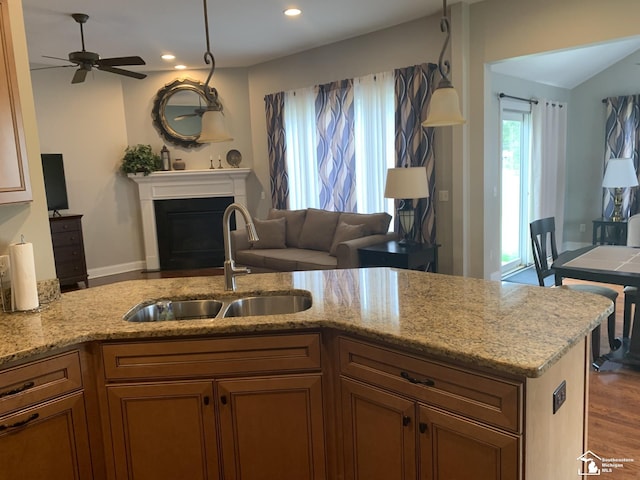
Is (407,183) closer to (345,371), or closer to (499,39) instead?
(499,39)

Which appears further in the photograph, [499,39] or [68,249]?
[68,249]

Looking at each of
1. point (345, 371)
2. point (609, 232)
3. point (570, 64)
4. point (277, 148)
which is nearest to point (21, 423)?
point (345, 371)

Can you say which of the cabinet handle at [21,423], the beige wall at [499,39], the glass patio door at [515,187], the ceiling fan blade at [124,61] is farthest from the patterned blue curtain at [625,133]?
the cabinet handle at [21,423]

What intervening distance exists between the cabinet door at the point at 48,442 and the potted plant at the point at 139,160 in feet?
18.4

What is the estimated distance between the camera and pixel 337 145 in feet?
19.7

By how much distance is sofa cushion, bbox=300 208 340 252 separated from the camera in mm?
5652

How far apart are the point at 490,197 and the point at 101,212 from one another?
5.24 meters

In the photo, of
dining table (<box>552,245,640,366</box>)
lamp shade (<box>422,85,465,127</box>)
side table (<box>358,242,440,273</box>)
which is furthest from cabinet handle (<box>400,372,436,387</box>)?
side table (<box>358,242,440,273</box>)

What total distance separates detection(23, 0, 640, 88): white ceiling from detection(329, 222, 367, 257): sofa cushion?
6.89ft

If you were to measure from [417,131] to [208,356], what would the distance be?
3867 millimetres

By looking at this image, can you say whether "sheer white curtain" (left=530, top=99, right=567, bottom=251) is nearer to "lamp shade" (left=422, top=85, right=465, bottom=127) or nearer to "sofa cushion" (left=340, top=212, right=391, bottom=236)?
"sofa cushion" (left=340, top=212, right=391, bottom=236)

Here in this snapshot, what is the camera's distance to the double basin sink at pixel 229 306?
228 cm

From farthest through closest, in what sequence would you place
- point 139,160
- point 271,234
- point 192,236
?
point 192,236
point 139,160
point 271,234

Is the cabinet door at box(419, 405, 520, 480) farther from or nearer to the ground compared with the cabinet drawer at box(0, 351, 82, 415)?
nearer to the ground
